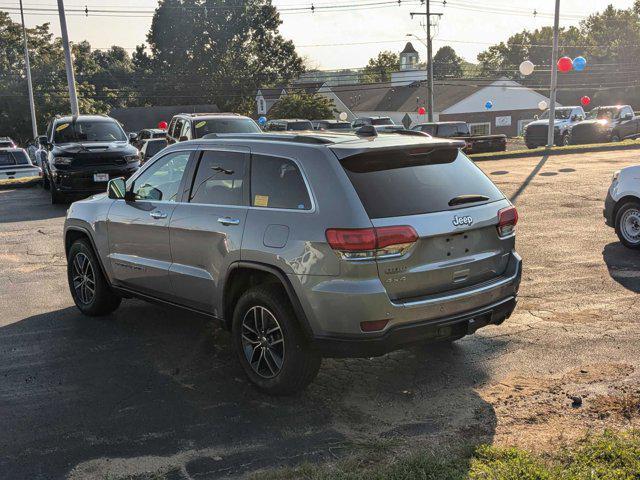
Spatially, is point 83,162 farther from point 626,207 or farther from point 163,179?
point 626,207

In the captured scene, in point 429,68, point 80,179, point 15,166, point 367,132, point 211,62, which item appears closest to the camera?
point 367,132

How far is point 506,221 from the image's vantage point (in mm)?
4996

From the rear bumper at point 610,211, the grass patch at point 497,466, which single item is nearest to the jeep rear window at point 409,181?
the grass patch at point 497,466

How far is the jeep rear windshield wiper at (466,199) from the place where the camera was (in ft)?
15.3

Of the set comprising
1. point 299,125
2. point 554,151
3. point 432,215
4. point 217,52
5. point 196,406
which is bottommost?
point 554,151

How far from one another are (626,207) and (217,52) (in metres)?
79.8

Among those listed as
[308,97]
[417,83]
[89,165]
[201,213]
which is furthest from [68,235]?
[417,83]

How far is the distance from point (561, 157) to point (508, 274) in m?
19.8

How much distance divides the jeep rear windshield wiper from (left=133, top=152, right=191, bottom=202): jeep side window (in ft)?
7.69

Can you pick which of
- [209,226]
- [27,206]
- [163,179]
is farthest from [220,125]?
[209,226]

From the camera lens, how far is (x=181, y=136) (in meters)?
16.2

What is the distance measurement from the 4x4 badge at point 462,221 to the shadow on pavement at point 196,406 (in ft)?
3.98

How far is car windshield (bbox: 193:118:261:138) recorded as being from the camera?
15.7 meters

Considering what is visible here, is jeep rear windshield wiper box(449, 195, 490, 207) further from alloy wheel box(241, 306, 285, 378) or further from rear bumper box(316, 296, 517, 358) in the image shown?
alloy wheel box(241, 306, 285, 378)
